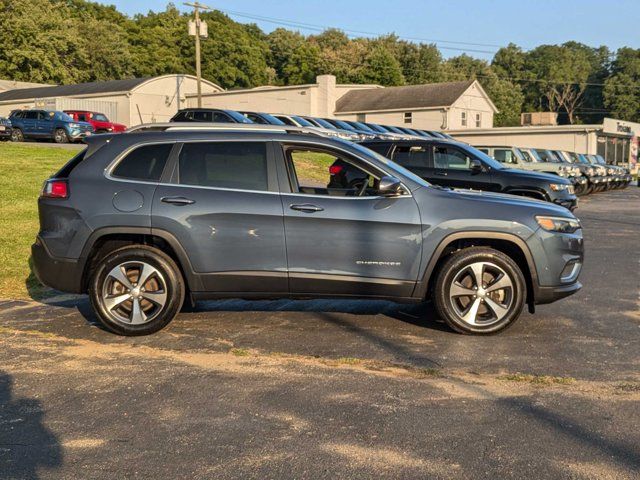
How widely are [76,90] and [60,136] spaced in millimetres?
21204

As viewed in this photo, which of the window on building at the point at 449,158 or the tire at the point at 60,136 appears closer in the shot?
the window on building at the point at 449,158

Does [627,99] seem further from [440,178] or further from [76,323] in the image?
[76,323]

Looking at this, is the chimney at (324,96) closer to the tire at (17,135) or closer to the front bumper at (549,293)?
the tire at (17,135)

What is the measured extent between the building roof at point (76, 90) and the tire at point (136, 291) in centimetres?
4149

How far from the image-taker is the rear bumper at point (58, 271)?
19.9 ft

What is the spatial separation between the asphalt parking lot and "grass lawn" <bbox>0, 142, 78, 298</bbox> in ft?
5.01

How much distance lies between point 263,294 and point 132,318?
1.20 m

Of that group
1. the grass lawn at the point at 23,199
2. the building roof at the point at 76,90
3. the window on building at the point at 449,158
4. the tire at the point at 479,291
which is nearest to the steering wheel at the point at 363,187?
the grass lawn at the point at 23,199

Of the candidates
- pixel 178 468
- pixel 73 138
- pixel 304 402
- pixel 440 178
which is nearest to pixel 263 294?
pixel 304 402

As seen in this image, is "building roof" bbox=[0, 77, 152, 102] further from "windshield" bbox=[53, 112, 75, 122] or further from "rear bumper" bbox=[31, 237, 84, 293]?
"rear bumper" bbox=[31, 237, 84, 293]

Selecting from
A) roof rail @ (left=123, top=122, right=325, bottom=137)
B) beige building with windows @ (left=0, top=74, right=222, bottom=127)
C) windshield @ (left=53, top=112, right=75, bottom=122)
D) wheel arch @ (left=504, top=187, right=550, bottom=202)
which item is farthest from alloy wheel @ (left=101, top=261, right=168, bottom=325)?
beige building with windows @ (left=0, top=74, right=222, bottom=127)

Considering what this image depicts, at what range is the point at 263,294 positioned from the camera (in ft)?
19.7

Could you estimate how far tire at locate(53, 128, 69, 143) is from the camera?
29062 millimetres

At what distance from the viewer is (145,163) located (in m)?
6.16
